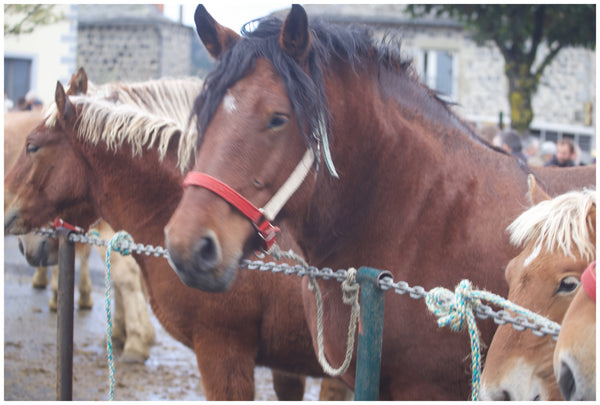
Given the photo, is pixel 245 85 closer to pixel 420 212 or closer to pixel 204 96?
pixel 204 96

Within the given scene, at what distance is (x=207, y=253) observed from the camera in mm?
1687

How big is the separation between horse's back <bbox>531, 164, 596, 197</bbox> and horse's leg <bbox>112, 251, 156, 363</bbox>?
3.67m

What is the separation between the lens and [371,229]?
2.11 metres

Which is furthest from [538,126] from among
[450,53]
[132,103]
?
[132,103]

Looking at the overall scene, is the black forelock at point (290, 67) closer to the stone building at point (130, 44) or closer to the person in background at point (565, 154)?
the person in background at point (565, 154)

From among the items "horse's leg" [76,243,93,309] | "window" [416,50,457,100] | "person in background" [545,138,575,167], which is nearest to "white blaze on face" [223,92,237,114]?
"horse's leg" [76,243,93,309]

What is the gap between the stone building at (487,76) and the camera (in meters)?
20.0

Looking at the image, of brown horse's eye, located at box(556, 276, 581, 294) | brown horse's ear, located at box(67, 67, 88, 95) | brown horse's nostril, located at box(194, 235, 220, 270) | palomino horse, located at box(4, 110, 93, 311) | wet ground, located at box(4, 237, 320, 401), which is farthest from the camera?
wet ground, located at box(4, 237, 320, 401)

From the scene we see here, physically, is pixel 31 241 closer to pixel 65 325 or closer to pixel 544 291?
pixel 65 325

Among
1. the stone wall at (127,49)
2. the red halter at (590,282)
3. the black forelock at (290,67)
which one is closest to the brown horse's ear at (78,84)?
the black forelock at (290,67)

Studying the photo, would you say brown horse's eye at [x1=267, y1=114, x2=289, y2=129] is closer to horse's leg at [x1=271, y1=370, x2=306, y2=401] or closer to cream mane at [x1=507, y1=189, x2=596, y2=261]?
cream mane at [x1=507, y1=189, x2=596, y2=261]

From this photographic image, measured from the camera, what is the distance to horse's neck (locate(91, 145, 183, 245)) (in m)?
3.11

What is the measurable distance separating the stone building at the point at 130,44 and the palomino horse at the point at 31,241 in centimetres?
1408

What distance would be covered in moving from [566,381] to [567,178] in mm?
1683
